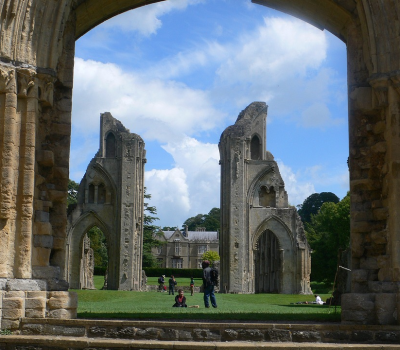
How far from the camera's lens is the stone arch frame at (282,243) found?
3875 centimetres

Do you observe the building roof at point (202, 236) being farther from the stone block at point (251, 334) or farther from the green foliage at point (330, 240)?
the stone block at point (251, 334)

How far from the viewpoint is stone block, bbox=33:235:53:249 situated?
9.33 meters

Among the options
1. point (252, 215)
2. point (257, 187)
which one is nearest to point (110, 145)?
point (257, 187)

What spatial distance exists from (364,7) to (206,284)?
8.71 metres

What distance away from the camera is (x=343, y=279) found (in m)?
16.3

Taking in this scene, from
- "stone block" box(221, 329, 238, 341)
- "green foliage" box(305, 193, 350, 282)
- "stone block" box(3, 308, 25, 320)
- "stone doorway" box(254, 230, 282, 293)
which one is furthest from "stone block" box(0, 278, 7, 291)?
"green foliage" box(305, 193, 350, 282)

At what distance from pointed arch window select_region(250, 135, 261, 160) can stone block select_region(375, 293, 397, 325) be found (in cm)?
3208

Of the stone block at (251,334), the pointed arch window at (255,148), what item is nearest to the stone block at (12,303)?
the stone block at (251,334)

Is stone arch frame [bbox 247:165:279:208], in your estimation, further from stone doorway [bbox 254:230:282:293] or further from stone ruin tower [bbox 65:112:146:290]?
stone ruin tower [bbox 65:112:146:290]

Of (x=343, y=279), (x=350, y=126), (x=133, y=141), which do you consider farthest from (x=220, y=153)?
(x=350, y=126)

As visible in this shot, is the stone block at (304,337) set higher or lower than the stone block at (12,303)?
lower

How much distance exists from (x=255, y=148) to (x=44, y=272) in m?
32.3

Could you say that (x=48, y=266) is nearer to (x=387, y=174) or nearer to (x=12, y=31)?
(x=12, y=31)

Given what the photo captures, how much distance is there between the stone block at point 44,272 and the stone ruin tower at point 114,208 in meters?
29.8
